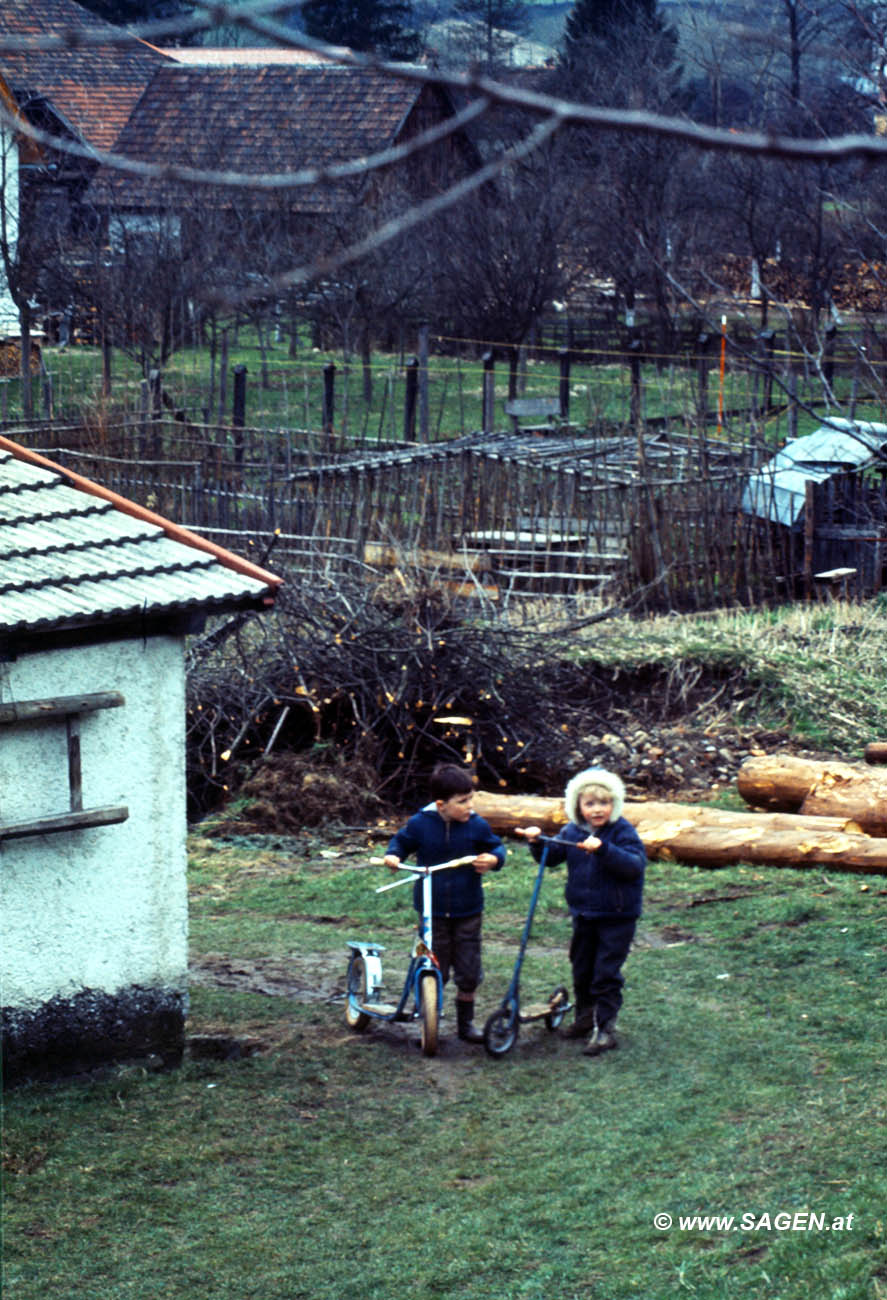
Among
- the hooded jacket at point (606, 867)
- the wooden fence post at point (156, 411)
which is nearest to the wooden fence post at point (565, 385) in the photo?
the wooden fence post at point (156, 411)

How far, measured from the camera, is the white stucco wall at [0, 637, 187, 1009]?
6.10 metres

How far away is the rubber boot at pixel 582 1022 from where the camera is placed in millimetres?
6715

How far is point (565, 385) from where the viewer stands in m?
26.5

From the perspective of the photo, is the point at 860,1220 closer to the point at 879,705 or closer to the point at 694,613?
the point at 879,705

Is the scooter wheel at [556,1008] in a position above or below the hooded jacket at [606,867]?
below

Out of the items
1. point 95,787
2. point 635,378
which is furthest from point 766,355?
point 95,787

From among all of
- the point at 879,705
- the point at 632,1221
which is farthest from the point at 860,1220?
the point at 879,705

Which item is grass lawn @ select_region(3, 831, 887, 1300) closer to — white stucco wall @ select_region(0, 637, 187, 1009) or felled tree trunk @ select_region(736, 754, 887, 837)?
white stucco wall @ select_region(0, 637, 187, 1009)

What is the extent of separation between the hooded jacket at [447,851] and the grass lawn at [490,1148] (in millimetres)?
657

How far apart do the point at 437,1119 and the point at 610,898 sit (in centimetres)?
113

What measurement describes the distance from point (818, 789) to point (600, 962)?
4014 mm

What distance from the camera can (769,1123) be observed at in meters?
5.63

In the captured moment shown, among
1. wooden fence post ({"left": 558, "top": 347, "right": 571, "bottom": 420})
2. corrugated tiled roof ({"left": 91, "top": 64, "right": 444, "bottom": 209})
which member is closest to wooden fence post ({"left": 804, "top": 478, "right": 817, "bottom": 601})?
wooden fence post ({"left": 558, "top": 347, "right": 571, "bottom": 420})

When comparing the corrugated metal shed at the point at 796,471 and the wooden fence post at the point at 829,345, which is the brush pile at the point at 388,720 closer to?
the wooden fence post at the point at 829,345
